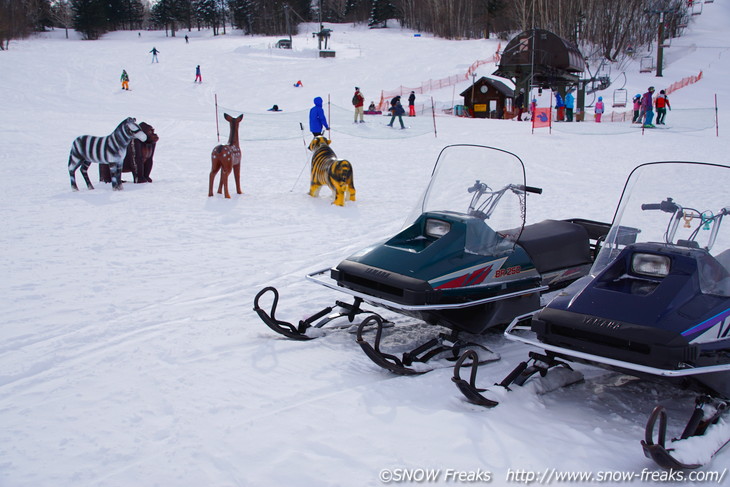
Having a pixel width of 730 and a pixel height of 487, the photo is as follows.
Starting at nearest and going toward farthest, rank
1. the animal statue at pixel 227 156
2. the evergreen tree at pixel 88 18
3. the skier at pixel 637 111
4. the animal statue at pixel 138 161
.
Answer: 1. the animal statue at pixel 227 156
2. the animal statue at pixel 138 161
3. the skier at pixel 637 111
4. the evergreen tree at pixel 88 18

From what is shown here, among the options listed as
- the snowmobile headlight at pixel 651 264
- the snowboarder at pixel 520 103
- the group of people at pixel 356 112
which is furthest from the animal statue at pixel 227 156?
the snowboarder at pixel 520 103

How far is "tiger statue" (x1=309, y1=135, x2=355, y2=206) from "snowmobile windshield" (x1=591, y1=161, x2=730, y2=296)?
18.9 feet

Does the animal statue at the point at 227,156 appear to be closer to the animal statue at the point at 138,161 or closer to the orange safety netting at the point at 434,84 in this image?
the animal statue at the point at 138,161

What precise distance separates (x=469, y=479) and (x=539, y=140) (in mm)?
16942

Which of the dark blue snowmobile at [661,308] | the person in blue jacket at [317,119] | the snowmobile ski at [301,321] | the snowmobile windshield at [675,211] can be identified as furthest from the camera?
the person in blue jacket at [317,119]

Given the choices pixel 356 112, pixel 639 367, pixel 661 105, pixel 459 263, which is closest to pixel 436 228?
pixel 459 263

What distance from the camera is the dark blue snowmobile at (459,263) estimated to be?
4137 mm

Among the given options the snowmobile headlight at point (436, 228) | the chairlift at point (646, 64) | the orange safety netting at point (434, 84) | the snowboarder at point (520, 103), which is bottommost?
the snowmobile headlight at point (436, 228)

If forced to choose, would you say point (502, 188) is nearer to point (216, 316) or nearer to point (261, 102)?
point (216, 316)

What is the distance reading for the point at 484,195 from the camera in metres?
4.83

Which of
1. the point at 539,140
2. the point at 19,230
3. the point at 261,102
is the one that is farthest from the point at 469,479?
the point at 261,102

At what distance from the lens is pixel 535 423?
3.35 metres

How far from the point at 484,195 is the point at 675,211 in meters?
1.40

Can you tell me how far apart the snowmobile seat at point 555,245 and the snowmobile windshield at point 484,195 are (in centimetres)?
26
